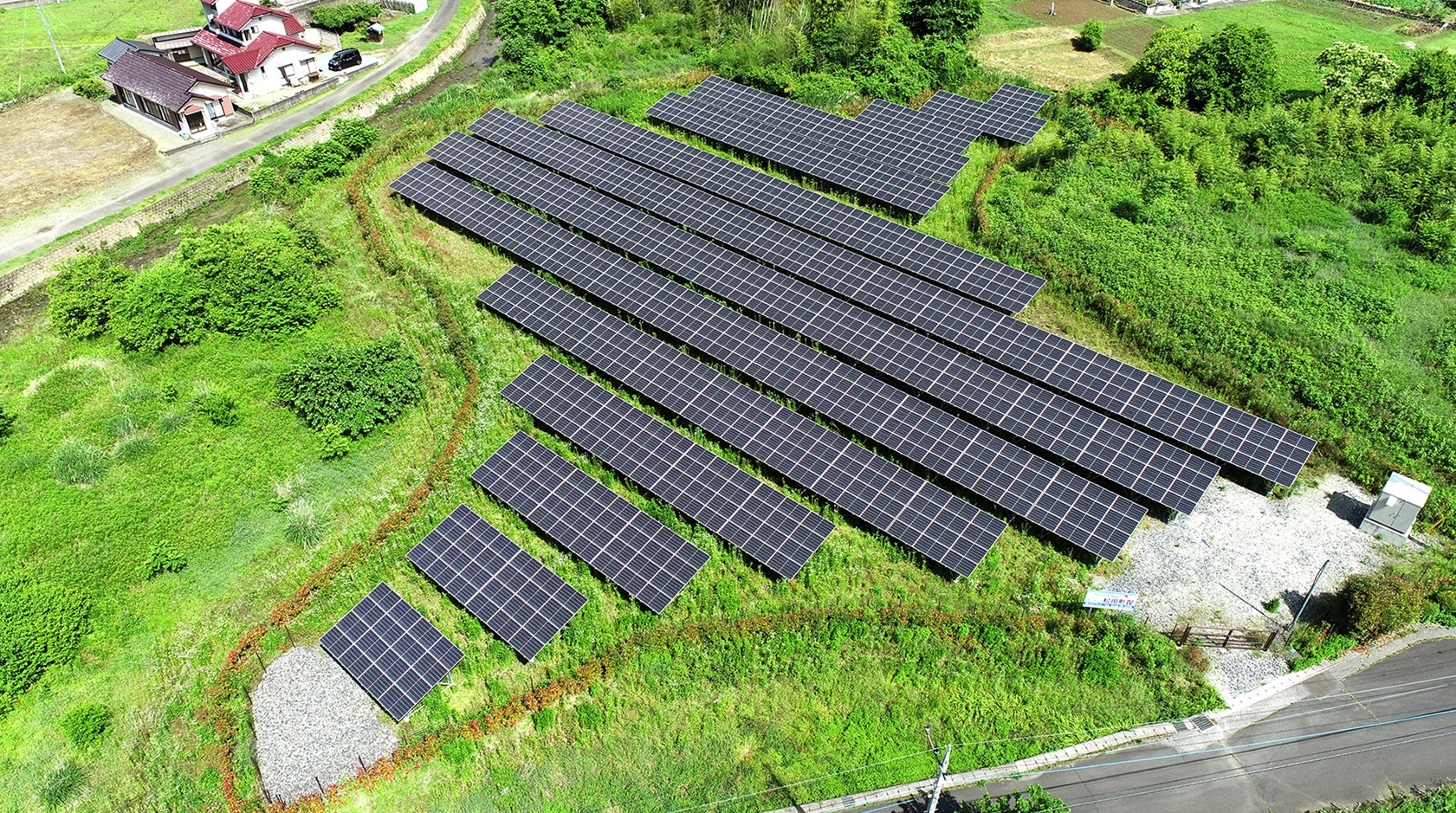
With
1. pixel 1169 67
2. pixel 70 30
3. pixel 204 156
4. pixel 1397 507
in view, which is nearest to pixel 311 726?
pixel 1397 507

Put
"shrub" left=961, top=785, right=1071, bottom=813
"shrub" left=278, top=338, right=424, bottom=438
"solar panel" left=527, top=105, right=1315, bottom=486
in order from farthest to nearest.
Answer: "shrub" left=278, top=338, right=424, bottom=438
"solar panel" left=527, top=105, right=1315, bottom=486
"shrub" left=961, top=785, right=1071, bottom=813

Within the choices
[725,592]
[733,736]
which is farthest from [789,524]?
[733,736]

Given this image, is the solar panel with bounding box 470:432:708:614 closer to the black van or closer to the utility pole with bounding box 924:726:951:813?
the utility pole with bounding box 924:726:951:813

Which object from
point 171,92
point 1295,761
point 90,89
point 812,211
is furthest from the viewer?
point 90,89

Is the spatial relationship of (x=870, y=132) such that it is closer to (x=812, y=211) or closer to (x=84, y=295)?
(x=812, y=211)

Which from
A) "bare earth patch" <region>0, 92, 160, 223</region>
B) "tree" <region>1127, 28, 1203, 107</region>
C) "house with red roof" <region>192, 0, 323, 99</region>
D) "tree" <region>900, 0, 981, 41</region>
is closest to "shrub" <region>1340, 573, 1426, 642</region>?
"tree" <region>1127, 28, 1203, 107</region>

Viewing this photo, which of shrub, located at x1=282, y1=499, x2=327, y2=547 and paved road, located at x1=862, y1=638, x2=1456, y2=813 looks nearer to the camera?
paved road, located at x1=862, y1=638, x2=1456, y2=813

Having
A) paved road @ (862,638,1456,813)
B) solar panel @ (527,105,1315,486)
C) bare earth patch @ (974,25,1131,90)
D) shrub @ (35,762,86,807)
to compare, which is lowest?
shrub @ (35,762,86,807)
